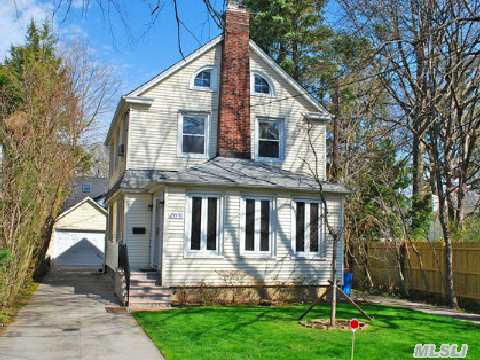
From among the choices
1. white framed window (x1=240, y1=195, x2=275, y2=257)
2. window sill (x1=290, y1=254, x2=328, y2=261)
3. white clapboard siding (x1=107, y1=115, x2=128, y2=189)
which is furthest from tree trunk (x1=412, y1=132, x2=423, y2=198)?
white clapboard siding (x1=107, y1=115, x2=128, y2=189)

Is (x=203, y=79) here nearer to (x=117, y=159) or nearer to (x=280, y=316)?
(x=117, y=159)

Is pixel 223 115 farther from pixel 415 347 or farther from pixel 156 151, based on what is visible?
pixel 415 347

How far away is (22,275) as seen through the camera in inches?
510

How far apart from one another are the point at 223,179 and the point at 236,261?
93.0 inches

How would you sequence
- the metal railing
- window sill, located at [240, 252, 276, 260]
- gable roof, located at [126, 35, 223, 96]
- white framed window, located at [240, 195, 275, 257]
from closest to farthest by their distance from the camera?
the metal railing → window sill, located at [240, 252, 276, 260] → white framed window, located at [240, 195, 275, 257] → gable roof, located at [126, 35, 223, 96]

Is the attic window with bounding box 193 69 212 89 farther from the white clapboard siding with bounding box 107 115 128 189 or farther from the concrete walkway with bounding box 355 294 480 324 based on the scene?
the concrete walkway with bounding box 355 294 480 324

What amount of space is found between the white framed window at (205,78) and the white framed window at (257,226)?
14.7 feet

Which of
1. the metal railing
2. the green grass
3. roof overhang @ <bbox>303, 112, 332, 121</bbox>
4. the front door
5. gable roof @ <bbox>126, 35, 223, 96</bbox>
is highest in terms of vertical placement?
gable roof @ <bbox>126, 35, 223, 96</bbox>

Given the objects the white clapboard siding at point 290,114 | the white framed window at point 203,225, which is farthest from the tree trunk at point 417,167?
the white framed window at point 203,225

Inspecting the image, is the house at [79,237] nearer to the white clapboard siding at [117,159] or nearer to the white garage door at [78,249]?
the white garage door at [78,249]

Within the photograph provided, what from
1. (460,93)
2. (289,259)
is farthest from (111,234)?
(460,93)

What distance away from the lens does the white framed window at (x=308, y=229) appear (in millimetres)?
15711

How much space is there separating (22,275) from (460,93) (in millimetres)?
15046

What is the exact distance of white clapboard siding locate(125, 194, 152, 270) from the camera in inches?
631
